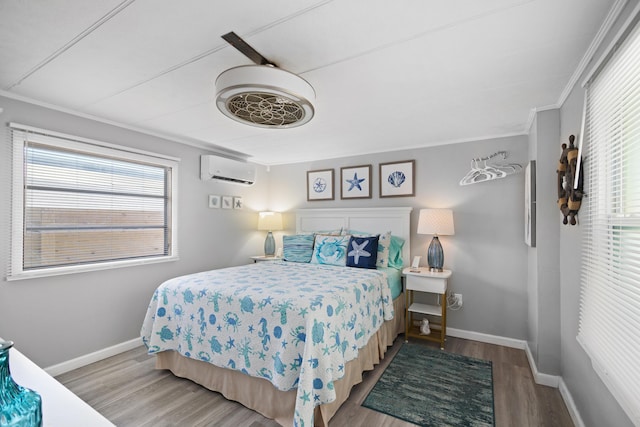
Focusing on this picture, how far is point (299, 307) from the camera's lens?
6.55ft

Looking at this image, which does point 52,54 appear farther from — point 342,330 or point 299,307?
point 342,330

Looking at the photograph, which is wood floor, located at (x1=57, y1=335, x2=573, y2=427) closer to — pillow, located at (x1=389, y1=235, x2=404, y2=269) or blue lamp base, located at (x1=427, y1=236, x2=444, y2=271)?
blue lamp base, located at (x1=427, y1=236, x2=444, y2=271)

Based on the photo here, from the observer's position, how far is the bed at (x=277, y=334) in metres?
1.92

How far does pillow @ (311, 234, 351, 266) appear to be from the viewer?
11.8 feet

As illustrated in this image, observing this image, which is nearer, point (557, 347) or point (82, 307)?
point (557, 347)

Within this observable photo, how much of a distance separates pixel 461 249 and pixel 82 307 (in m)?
4.04

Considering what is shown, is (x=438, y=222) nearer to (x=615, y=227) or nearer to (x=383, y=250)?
(x=383, y=250)

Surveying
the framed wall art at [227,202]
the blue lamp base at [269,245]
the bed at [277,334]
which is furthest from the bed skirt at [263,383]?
the blue lamp base at [269,245]

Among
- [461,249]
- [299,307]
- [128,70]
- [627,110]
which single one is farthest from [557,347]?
[128,70]

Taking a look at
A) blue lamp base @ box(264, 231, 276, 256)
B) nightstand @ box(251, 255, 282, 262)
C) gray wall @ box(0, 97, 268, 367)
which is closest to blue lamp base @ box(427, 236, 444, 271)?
nightstand @ box(251, 255, 282, 262)

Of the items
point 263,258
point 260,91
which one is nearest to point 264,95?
point 260,91

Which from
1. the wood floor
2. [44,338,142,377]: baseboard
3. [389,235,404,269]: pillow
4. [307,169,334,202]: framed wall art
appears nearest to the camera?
the wood floor

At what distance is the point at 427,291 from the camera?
3.27 metres

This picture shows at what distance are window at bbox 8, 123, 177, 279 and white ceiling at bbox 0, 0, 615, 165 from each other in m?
A: 0.43
